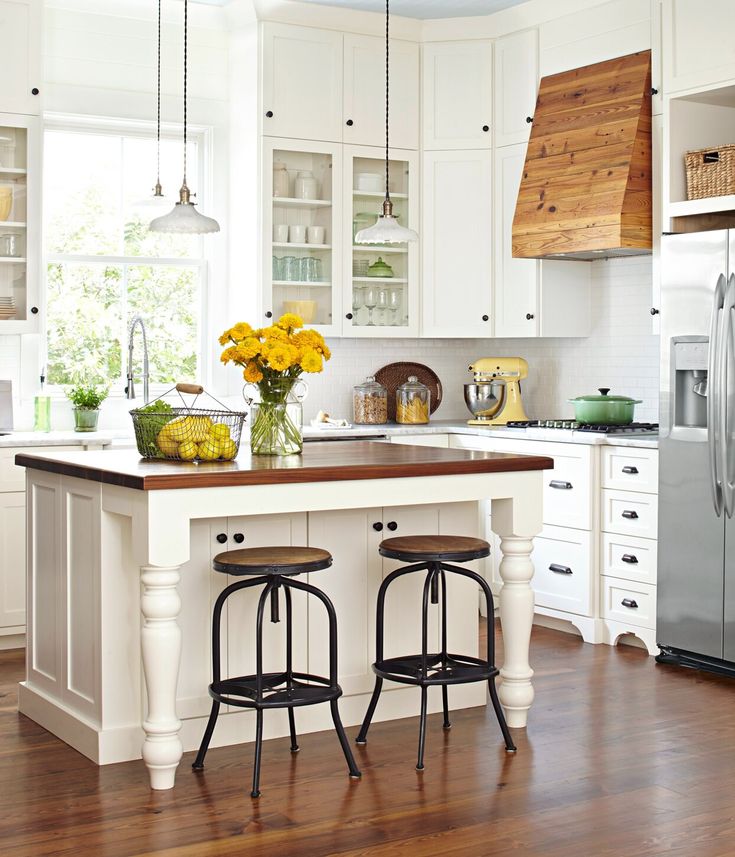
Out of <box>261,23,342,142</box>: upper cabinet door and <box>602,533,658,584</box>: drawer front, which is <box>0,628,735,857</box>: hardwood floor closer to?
<box>602,533,658,584</box>: drawer front

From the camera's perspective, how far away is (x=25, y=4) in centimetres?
548

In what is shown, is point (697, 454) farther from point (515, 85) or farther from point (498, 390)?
point (515, 85)

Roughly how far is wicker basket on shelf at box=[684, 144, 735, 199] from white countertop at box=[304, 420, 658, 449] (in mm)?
1086

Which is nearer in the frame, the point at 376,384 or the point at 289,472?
the point at 289,472

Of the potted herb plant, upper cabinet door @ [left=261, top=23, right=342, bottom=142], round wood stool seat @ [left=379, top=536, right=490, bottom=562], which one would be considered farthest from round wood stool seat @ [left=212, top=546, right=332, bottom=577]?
upper cabinet door @ [left=261, top=23, right=342, bottom=142]

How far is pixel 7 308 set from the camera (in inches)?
220

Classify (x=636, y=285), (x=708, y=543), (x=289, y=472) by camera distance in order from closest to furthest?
(x=289, y=472), (x=708, y=543), (x=636, y=285)

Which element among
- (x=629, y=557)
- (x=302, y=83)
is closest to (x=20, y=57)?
(x=302, y=83)

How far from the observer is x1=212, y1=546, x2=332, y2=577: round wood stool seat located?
3.46 meters

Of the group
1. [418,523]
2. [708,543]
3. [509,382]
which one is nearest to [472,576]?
[418,523]

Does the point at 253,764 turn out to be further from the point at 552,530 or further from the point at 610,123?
the point at 610,123

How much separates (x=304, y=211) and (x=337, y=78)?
717 millimetres

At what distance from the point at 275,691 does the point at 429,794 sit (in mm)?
611

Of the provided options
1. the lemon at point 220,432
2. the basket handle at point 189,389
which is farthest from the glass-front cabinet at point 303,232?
the lemon at point 220,432
